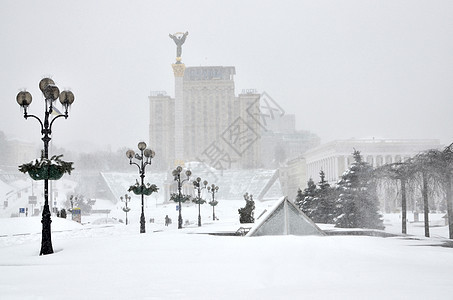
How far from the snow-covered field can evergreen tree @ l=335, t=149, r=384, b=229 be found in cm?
1704

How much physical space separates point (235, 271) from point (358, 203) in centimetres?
2193

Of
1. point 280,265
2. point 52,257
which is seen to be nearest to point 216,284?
point 280,265

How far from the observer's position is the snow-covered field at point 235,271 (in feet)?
19.1

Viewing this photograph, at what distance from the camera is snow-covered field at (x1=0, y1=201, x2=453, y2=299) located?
5.81m

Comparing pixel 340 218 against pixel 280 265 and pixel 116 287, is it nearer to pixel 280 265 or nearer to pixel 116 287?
pixel 280 265

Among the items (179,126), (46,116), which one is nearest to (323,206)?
(46,116)

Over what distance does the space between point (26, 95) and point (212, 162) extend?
421ft

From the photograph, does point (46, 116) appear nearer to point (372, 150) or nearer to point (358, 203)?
point (358, 203)

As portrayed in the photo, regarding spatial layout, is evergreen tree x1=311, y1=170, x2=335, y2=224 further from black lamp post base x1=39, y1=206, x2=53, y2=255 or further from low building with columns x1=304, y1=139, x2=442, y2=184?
low building with columns x1=304, y1=139, x2=442, y2=184

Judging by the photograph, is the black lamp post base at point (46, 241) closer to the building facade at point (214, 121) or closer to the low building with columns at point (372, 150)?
the low building with columns at point (372, 150)

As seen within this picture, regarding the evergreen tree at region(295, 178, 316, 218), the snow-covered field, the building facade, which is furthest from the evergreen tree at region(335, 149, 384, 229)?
the building facade

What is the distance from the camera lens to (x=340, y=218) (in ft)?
91.6

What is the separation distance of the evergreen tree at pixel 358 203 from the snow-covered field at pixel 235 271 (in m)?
17.0

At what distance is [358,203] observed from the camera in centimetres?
2789
